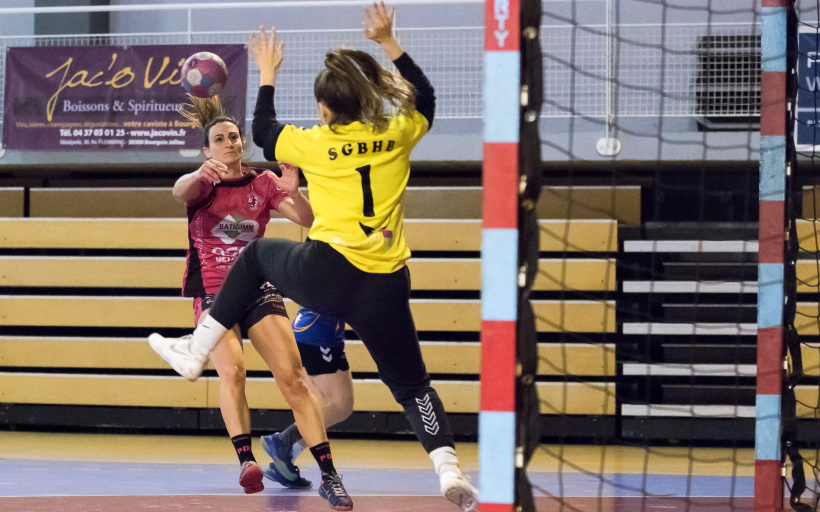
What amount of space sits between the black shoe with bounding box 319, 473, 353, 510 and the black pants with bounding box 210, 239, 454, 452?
2.82ft

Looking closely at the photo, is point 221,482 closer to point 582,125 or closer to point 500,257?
point 500,257

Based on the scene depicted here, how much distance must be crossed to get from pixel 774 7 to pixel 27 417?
21.4ft

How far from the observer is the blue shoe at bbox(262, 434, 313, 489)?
4629 mm

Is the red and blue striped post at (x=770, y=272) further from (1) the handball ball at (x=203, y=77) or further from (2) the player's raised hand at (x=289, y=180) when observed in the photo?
(1) the handball ball at (x=203, y=77)

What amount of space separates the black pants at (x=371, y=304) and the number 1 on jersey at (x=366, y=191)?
18cm

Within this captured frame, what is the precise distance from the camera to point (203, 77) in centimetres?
489

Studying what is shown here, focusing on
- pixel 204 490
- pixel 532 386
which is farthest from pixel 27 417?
pixel 532 386

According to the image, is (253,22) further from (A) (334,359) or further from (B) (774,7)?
(B) (774,7)

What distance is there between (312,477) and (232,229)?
173 cm

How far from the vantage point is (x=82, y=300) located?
24.9ft

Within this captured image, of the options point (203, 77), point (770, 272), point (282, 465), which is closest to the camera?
point (770, 272)

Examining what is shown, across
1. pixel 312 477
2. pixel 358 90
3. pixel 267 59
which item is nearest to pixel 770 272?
pixel 358 90

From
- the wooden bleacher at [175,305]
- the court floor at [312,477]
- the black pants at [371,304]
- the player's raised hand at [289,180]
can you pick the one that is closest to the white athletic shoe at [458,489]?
the black pants at [371,304]

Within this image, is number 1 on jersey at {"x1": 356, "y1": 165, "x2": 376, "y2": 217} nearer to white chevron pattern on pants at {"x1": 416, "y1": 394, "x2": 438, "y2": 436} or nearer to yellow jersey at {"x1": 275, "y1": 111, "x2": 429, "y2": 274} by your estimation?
yellow jersey at {"x1": 275, "y1": 111, "x2": 429, "y2": 274}
